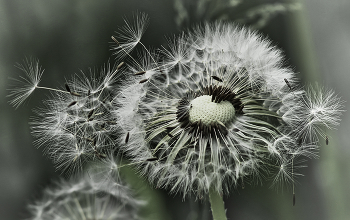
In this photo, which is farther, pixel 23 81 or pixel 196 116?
pixel 23 81

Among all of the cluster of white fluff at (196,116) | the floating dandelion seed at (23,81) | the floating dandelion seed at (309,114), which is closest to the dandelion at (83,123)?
the cluster of white fluff at (196,116)

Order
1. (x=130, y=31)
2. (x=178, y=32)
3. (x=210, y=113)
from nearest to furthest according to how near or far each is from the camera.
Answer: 1. (x=210, y=113)
2. (x=130, y=31)
3. (x=178, y=32)

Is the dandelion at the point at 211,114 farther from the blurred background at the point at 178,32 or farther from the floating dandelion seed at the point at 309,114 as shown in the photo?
the blurred background at the point at 178,32

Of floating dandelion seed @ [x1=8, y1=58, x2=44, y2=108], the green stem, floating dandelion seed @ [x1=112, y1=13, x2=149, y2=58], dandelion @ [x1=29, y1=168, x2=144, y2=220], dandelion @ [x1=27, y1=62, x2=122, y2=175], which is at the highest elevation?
floating dandelion seed @ [x1=112, y1=13, x2=149, y2=58]

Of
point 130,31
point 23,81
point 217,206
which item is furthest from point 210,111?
point 23,81

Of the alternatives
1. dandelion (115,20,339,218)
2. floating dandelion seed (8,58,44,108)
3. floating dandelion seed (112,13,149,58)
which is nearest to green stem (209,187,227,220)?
dandelion (115,20,339,218)

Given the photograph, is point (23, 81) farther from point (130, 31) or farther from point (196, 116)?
point (196, 116)

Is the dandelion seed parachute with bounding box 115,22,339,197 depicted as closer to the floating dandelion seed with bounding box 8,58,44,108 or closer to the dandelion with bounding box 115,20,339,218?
the dandelion with bounding box 115,20,339,218
